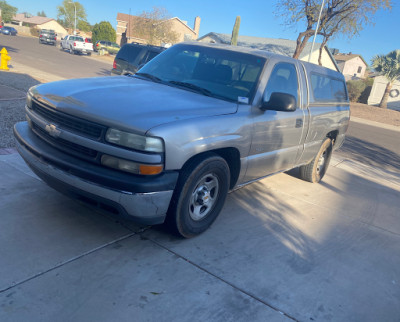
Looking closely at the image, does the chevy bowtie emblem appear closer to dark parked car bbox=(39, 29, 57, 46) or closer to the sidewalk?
the sidewalk

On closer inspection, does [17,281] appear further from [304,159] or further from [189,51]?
[304,159]

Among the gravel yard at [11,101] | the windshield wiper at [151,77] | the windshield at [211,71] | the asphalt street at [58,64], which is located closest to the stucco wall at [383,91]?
the asphalt street at [58,64]

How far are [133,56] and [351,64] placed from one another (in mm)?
60350

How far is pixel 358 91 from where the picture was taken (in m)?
32.2

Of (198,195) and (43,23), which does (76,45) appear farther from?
(43,23)

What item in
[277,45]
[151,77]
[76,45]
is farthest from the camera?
[277,45]

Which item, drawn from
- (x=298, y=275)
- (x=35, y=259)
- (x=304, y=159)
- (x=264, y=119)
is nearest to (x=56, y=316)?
(x=35, y=259)

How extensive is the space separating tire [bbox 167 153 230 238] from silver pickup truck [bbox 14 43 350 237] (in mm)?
11

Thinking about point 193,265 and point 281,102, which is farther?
point 281,102

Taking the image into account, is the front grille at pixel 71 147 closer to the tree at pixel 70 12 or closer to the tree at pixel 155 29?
the tree at pixel 155 29

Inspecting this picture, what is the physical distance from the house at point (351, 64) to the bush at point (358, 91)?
26344mm

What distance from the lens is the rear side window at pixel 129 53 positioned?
44.7ft

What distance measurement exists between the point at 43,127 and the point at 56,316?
5.56ft

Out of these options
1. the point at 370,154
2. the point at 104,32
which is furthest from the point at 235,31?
the point at 104,32
